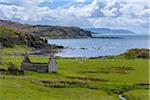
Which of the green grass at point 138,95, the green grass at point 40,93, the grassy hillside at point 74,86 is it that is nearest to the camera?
the green grass at point 40,93

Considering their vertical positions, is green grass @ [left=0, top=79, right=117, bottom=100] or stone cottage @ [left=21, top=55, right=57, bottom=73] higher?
stone cottage @ [left=21, top=55, right=57, bottom=73]

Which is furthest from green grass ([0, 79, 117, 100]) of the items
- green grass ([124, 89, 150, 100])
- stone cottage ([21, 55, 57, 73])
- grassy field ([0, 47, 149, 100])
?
Result: stone cottage ([21, 55, 57, 73])

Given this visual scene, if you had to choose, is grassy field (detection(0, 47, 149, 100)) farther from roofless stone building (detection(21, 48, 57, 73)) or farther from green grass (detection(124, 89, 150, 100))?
roofless stone building (detection(21, 48, 57, 73))

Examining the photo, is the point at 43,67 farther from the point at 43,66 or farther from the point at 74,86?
the point at 74,86

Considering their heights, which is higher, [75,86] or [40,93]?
[40,93]

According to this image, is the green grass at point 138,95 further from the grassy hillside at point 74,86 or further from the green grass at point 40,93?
the green grass at point 40,93

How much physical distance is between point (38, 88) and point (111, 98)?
11.2 m

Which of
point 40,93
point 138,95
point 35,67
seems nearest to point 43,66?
point 35,67

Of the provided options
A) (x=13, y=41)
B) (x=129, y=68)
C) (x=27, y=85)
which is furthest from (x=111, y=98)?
(x=13, y=41)

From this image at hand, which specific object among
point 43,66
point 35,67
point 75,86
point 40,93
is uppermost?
point 43,66

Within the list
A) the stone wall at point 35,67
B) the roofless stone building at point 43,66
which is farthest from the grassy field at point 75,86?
the stone wall at point 35,67

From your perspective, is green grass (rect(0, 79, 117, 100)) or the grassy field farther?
the grassy field

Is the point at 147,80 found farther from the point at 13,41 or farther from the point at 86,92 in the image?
the point at 13,41

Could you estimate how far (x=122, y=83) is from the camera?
64.6 meters
